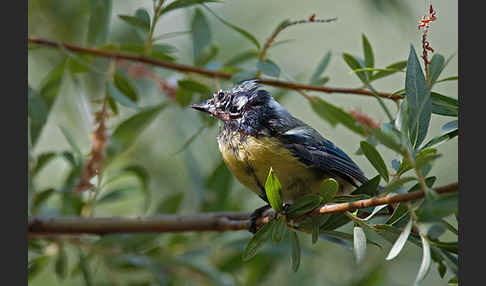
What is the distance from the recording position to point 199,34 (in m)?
2.02

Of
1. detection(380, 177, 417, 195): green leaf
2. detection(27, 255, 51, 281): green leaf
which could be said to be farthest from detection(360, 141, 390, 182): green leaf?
detection(27, 255, 51, 281): green leaf

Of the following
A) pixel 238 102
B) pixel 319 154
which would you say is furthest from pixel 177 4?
pixel 319 154

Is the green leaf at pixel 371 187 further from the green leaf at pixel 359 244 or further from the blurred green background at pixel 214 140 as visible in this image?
the blurred green background at pixel 214 140

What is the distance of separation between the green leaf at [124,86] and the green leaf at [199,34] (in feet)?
0.78

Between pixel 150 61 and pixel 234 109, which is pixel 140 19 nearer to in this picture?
pixel 150 61

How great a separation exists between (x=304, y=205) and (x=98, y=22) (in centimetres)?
108

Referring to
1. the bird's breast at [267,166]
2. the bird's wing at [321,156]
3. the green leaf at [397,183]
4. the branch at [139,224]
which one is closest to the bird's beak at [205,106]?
the bird's breast at [267,166]

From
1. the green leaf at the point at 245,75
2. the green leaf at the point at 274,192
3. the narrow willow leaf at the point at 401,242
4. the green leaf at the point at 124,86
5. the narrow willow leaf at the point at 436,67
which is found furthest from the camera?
the green leaf at the point at 124,86

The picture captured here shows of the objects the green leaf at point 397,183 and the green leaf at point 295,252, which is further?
the green leaf at point 295,252

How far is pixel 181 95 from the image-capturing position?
197 centimetres

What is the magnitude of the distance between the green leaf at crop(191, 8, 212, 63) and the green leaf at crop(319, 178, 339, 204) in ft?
3.09

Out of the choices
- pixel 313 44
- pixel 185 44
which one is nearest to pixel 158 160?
pixel 185 44

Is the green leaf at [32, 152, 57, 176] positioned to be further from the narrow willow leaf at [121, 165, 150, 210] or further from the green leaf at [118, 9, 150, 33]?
the green leaf at [118, 9, 150, 33]

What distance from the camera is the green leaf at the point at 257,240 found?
1.27 meters
